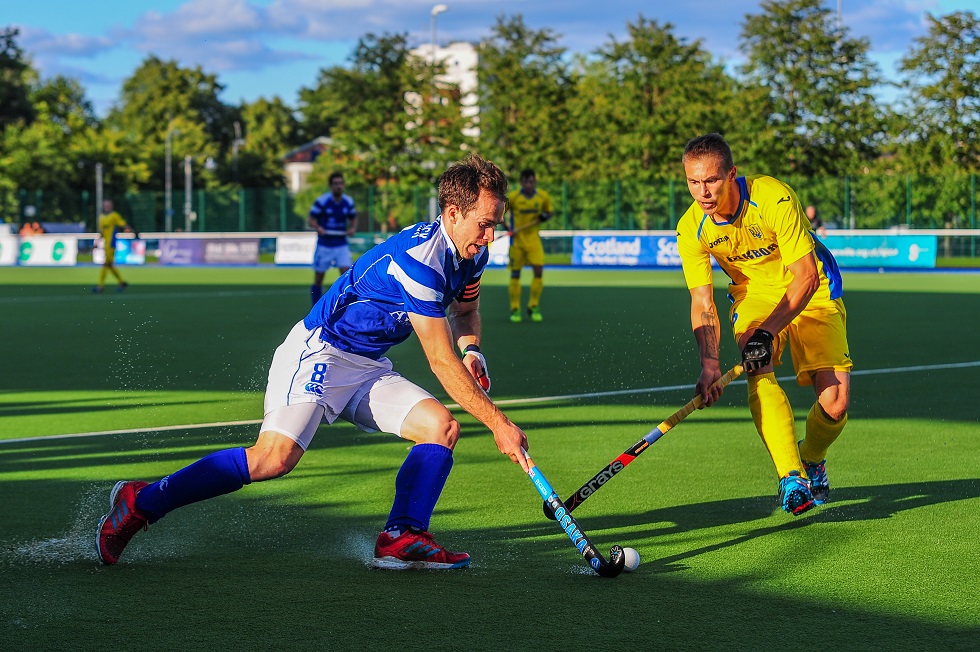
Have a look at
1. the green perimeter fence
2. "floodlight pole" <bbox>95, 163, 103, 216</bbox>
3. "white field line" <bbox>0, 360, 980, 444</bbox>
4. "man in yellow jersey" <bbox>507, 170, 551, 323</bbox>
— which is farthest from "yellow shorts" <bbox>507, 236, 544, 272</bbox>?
"floodlight pole" <bbox>95, 163, 103, 216</bbox>

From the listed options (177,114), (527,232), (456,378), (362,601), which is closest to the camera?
(362,601)

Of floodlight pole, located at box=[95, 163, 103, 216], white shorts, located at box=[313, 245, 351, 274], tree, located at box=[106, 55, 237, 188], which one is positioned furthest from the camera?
tree, located at box=[106, 55, 237, 188]

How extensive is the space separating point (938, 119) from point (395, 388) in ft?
135

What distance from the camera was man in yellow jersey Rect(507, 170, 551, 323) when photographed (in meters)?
17.9

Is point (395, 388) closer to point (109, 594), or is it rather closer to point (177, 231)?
point (109, 594)

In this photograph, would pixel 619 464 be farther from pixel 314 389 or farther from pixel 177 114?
pixel 177 114

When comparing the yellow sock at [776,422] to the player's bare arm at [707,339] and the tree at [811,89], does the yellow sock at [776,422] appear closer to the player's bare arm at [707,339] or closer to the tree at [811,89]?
the player's bare arm at [707,339]

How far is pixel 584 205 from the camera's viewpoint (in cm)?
4278

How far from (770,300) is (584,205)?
122 ft

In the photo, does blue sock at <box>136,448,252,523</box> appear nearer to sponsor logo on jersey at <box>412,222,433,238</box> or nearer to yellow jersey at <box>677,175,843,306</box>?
sponsor logo on jersey at <box>412,222,433,238</box>

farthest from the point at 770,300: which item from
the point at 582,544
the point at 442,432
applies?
the point at 442,432

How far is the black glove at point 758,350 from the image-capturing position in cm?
539

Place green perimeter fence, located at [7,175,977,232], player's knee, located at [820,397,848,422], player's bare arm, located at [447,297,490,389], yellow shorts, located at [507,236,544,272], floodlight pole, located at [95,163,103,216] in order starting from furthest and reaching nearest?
floodlight pole, located at [95,163,103,216] → green perimeter fence, located at [7,175,977,232] → yellow shorts, located at [507,236,544,272] → player's knee, located at [820,397,848,422] → player's bare arm, located at [447,297,490,389]

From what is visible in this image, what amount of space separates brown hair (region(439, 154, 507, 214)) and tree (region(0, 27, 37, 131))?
73.5 metres
